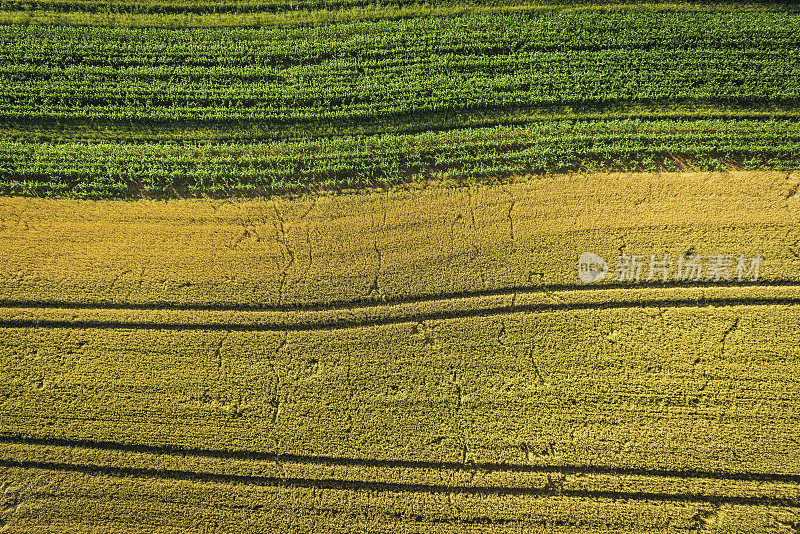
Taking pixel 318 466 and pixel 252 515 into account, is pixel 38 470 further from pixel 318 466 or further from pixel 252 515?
pixel 318 466

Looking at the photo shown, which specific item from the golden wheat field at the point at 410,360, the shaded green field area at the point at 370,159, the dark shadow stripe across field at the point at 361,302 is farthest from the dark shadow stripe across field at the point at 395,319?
the shaded green field area at the point at 370,159

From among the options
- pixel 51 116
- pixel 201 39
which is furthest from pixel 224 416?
pixel 201 39

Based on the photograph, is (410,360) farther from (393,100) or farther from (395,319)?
(393,100)

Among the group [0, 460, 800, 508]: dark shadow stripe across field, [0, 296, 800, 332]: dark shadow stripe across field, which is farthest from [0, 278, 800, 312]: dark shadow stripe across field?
[0, 460, 800, 508]: dark shadow stripe across field

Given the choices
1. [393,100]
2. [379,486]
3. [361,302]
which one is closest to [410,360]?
[361,302]

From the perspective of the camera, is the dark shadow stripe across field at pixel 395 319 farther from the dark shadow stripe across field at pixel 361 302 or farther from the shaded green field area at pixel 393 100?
the shaded green field area at pixel 393 100

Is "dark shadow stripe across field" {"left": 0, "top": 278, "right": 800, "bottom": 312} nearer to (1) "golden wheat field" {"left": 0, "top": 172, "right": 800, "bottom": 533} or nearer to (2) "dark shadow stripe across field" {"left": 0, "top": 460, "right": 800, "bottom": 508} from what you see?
(1) "golden wheat field" {"left": 0, "top": 172, "right": 800, "bottom": 533}
